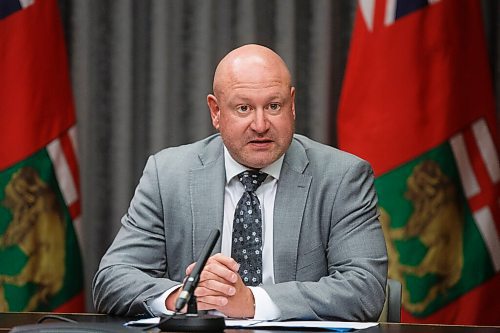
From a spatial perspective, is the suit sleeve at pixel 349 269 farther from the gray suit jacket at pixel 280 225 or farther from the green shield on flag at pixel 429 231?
the green shield on flag at pixel 429 231

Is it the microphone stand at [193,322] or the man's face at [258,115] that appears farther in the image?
the man's face at [258,115]

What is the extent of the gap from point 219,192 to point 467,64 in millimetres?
1416

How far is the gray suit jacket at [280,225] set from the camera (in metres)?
2.79

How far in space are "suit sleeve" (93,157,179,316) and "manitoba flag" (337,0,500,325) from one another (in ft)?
3.68

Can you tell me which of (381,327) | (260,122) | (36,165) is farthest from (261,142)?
(36,165)

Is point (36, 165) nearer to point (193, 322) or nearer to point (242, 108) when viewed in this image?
point (242, 108)

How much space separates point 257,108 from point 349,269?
560 millimetres

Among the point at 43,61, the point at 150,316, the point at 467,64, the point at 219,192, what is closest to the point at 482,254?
the point at 467,64

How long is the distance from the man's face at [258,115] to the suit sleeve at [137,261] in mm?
343

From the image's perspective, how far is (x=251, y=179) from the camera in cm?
302

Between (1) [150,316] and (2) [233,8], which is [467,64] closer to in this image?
(2) [233,8]

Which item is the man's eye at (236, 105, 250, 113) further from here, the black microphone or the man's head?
the black microphone

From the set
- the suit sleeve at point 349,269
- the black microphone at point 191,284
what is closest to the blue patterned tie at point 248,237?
the suit sleeve at point 349,269

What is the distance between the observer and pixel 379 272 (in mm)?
2789
